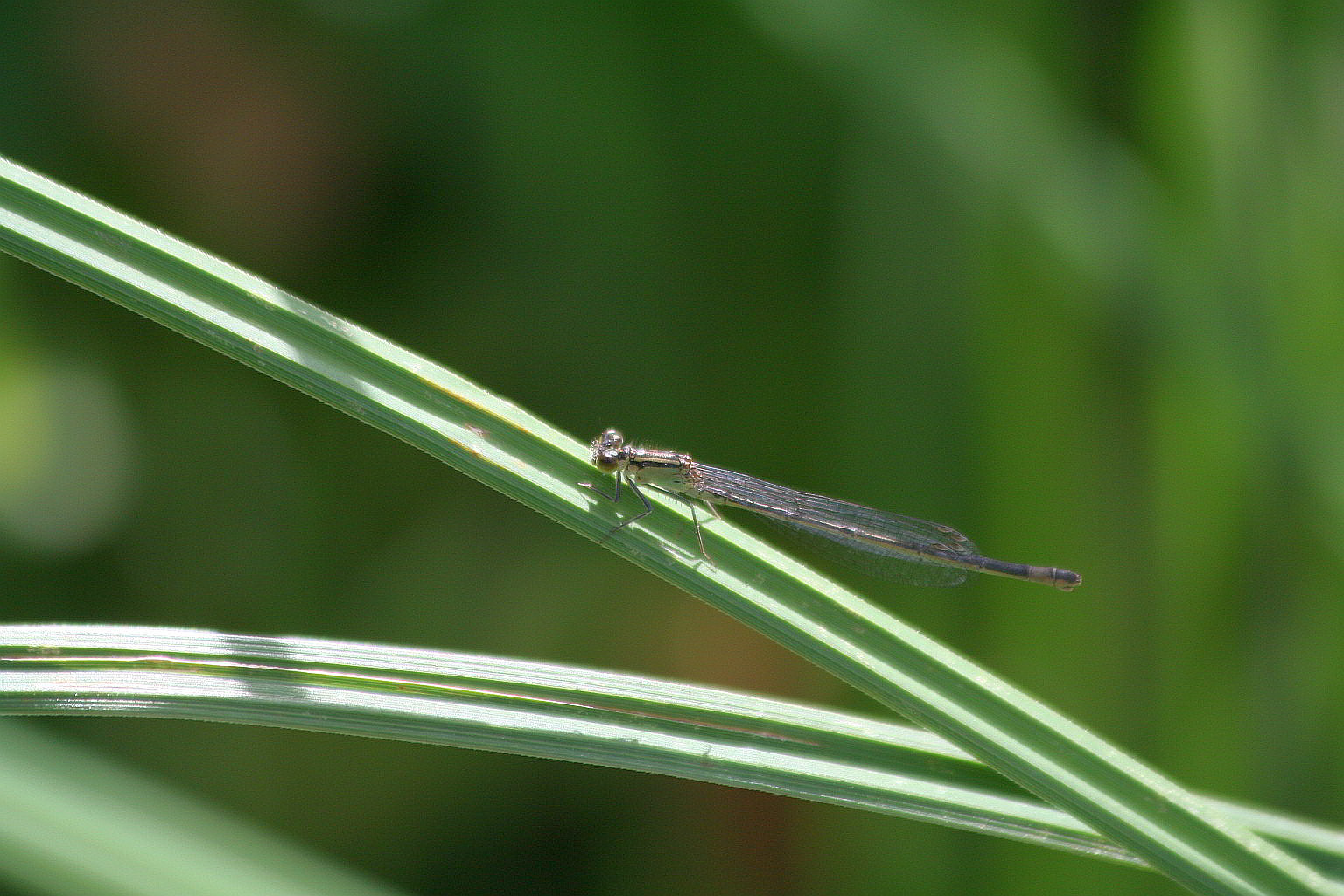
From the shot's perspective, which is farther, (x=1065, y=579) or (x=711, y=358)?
(x=711, y=358)

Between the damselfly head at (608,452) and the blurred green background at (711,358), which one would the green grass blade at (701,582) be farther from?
the blurred green background at (711,358)

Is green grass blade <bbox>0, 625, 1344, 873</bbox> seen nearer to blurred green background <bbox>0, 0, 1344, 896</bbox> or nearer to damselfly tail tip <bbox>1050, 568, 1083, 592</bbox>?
damselfly tail tip <bbox>1050, 568, 1083, 592</bbox>

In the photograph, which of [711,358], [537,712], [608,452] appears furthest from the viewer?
[711,358]

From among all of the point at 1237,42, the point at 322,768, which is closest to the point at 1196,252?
the point at 1237,42

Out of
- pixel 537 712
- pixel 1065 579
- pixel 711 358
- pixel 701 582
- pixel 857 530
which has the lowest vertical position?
pixel 537 712

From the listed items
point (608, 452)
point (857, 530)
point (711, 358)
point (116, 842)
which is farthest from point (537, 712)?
→ point (711, 358)

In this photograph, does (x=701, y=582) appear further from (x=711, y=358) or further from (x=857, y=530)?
(x=711, y=358)

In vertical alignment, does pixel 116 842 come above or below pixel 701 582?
below
